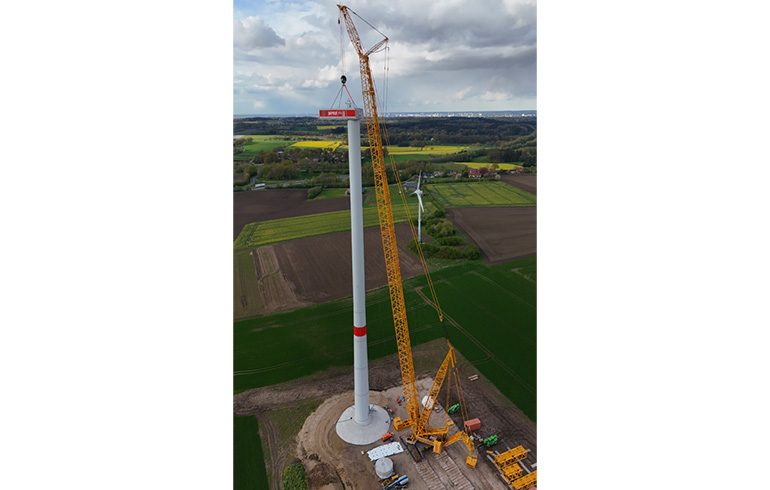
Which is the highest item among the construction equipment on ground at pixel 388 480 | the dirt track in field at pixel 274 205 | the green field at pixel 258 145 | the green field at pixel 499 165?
the green field at pixel 258 145

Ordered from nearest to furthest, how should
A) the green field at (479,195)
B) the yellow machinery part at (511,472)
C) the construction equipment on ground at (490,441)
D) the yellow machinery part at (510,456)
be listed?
the yellow machinery part at (511,472)
the yellow machinery part at (510,456)
the construction equipment on ground at (490,441)
the green field at (479,195)

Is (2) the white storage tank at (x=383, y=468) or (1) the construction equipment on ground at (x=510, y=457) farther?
(1) the construction equipment on ground at (x=510, y=457)

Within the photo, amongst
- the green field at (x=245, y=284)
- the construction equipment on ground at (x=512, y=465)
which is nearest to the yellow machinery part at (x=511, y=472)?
the construction equipment on ground at (x=512, y=465)

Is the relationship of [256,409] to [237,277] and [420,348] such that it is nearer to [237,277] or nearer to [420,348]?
[420,348]

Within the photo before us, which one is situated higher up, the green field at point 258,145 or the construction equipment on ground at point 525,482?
the green field at point 258,145

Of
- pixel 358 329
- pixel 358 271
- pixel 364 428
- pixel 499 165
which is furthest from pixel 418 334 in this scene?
pixel 499 165

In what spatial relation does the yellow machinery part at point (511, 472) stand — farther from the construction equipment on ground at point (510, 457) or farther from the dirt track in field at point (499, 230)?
the dirt track in field at point (499, 230)

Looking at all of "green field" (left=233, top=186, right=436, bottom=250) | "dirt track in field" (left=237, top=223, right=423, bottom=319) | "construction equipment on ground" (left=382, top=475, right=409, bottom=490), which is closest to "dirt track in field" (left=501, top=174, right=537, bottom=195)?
"green field" (left=233, top=186, right=436, bottom=250)

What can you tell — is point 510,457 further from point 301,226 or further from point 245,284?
point 301,226
